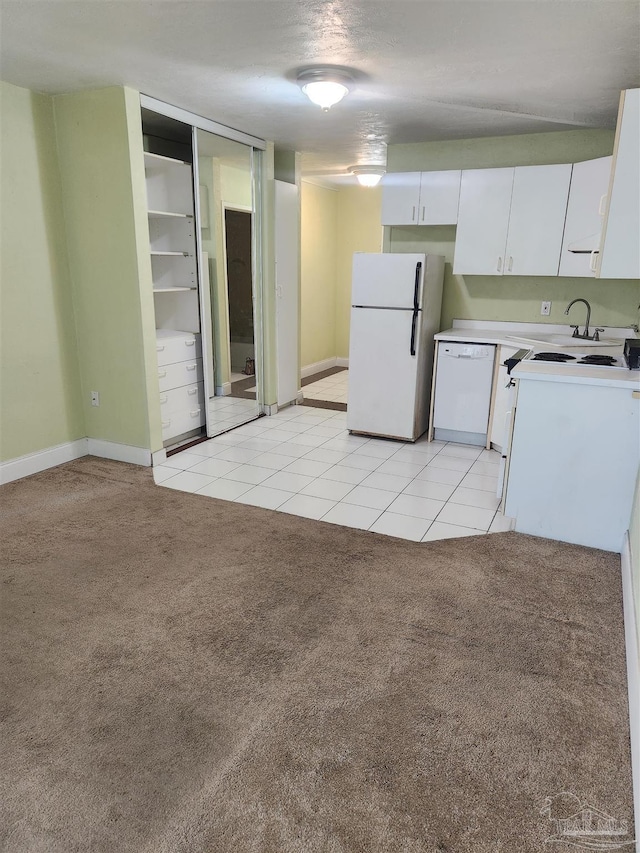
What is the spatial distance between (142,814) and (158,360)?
3.01 m

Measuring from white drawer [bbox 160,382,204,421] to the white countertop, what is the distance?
1.92 metres

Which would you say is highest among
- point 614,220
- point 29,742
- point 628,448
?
point 614,220

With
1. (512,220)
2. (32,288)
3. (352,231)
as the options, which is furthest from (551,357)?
(352,231)

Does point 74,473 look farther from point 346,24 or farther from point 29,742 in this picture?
point 346,24

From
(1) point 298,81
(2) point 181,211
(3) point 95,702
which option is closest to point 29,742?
(3) point 95,702

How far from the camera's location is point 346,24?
232 cm

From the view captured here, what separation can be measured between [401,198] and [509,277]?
3.57 ft

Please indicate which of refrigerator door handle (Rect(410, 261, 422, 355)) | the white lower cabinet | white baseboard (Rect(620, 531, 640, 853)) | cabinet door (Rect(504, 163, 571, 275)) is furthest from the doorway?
white baseboard (Rect(620, 531, 640, 853))

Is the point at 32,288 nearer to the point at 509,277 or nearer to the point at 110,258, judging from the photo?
the point at 110,258

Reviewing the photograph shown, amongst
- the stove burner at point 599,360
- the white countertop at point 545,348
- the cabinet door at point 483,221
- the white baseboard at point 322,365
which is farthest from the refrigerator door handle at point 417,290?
the white baseboard at point 322,365

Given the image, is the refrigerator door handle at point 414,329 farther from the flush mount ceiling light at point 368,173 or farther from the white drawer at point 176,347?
the flush mount ceiling light at point 368,173

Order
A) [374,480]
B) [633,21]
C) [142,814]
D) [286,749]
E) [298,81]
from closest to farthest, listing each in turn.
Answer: [142,814] < [286,749] < [633,21] < [298,81] < [374,480]

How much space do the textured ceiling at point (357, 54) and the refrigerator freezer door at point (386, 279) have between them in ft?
3.03

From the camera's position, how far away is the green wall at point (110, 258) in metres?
3.43
